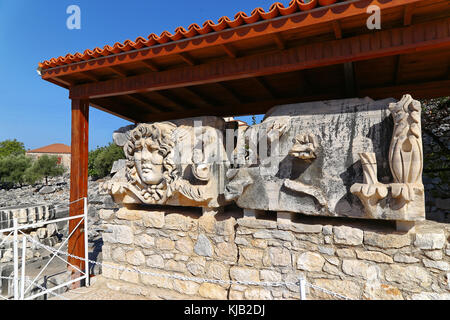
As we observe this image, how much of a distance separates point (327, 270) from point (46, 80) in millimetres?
4622

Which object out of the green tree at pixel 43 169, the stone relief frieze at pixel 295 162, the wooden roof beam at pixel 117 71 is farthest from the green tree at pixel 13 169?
the wooden roof beam at pixel 117 71

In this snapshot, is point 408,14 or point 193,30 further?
point 193,30

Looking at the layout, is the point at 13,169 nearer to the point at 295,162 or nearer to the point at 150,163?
the point at 150,163

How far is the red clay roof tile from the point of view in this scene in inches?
98.7

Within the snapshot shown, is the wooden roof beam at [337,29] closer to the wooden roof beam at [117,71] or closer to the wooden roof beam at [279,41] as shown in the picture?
the wooden roof beam at [279,41]

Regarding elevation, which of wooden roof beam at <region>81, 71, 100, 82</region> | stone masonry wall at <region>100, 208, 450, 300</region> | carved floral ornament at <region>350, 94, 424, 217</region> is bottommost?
stone masonry wall at <region>100, 208, 450, 300</region>

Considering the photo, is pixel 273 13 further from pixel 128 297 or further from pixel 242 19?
pixel 128 297

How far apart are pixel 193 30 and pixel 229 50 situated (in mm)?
446

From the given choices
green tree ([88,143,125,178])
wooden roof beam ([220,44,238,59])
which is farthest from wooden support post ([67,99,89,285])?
green tree ([88,143,125,178])

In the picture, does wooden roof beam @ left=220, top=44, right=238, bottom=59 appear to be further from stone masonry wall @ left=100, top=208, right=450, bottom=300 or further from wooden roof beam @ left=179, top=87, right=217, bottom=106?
stone masonry wall @ left=100, top=208, right=450, bottom=300

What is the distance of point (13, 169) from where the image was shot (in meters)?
22.6

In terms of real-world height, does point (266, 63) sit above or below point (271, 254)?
above

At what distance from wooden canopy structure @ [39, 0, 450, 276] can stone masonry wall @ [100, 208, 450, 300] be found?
1203mm

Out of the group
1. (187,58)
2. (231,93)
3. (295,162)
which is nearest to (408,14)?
(295,162)
